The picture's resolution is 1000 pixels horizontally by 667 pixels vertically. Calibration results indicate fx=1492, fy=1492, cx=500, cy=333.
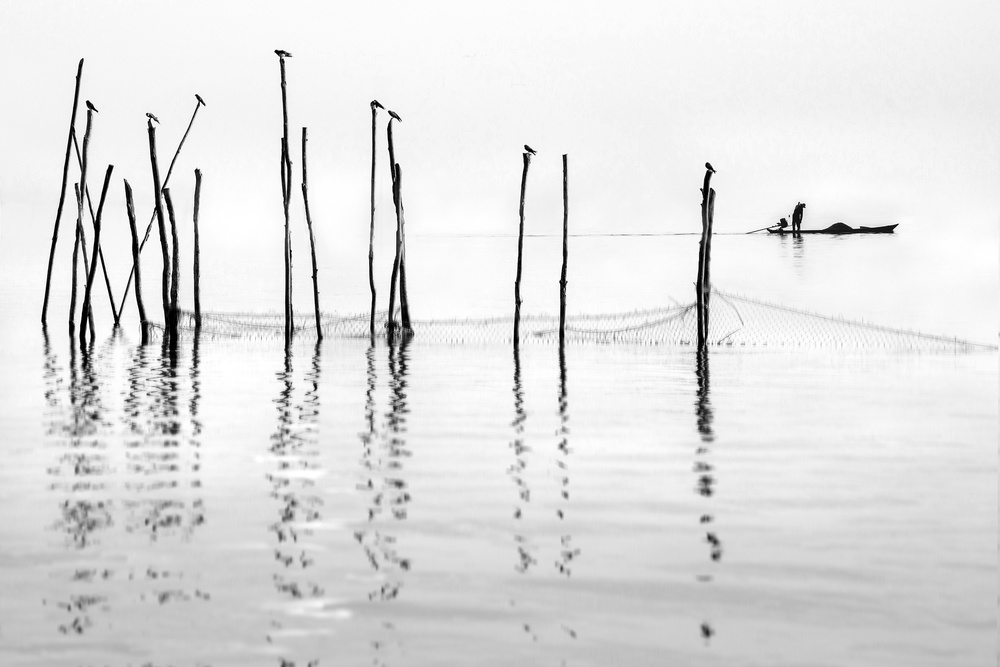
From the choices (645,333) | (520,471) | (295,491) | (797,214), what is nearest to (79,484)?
(295,491)

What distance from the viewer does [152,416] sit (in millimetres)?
15664

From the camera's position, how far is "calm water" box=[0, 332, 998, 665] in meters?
6.52

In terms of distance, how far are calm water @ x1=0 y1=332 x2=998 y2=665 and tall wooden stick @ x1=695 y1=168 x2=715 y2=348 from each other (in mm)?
9399

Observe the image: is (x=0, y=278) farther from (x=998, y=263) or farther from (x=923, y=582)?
(x=923, y=582)

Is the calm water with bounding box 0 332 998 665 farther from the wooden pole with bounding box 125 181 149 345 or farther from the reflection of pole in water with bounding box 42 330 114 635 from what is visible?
the wooden pole with bounding box 125 181 149 345

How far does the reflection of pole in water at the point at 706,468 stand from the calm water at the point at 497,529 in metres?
0.04

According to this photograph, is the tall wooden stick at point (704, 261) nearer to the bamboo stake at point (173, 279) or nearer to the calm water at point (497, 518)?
the calm water at point (497, 518)

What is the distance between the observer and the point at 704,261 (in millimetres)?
27969

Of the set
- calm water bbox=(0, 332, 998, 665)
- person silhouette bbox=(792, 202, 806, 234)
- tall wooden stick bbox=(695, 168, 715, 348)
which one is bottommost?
calm water bbox=(0, 332, 998, 665)

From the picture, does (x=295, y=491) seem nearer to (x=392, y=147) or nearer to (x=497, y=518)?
(x=497, y=518)

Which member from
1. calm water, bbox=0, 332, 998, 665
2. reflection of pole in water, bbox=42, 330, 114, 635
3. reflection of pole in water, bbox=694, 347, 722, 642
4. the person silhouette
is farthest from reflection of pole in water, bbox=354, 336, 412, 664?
the person silhouette

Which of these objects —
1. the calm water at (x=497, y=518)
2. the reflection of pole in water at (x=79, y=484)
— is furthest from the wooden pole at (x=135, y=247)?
the reflection of pole in water at (x=79, y=484)

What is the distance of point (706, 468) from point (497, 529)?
3184 millimetres

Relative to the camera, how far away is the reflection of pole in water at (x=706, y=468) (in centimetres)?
820
